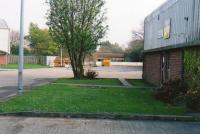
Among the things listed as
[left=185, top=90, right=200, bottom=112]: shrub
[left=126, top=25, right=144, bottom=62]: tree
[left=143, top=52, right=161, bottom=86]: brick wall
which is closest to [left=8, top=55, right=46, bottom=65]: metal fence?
[left=126, top=25, right=144, bottom=62]: tree

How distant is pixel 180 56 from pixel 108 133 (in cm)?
938

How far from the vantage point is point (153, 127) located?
36.9ft

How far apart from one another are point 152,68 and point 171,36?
6.71 m

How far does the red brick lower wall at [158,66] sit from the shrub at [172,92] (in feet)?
4.60

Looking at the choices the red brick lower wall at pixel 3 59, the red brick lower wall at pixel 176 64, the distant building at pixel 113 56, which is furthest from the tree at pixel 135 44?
the red brick lower wall at pixel 176 64

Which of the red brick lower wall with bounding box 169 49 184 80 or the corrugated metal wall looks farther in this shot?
the red brick lower wall with bounding box 169 49 184 80

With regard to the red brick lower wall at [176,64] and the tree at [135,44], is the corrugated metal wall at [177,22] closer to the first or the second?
the red brick lower wall at [176,64]

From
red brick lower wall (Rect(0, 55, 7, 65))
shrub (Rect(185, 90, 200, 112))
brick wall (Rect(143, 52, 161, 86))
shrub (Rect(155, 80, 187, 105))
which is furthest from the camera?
red brick lower wall (Rect(0, 55, 7, 65))

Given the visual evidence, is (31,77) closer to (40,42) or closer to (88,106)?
(88,106)

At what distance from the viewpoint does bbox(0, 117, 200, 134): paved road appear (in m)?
10.5

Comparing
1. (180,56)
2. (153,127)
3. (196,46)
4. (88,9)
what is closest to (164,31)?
(180,56)

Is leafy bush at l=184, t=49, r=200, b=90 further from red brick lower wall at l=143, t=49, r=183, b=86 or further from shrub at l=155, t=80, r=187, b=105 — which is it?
red brick lower wall at l=143, t=49, r=183, b=86

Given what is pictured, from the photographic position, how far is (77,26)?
104 feet

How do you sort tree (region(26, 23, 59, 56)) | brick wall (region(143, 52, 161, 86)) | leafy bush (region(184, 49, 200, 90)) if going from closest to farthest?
leafy bush (region(184, 49, 200, 90)) → brick wall (region(143, 52, 161, 86)) → tree (region(26, 23, 59, 56))
